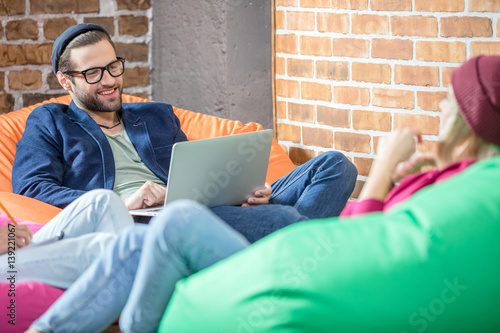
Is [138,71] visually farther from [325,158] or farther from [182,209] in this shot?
[182,209]

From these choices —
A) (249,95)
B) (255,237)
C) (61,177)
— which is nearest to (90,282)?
(255,237)

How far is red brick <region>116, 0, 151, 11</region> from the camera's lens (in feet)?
10.6

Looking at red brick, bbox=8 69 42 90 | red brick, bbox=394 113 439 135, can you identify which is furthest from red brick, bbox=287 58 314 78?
red brick, bbox=8 69 42 90

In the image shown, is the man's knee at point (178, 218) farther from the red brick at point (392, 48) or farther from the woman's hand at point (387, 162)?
the red brick at point (392, 48)

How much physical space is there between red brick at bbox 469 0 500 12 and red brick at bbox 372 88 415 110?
1.22ft

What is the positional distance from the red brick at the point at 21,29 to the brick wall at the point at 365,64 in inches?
47.5

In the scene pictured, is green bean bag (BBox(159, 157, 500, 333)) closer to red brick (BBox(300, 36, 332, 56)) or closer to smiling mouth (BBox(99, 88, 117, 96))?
smiling mouth (BBox(99, 88, 117, 96))

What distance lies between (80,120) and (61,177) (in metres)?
0.24

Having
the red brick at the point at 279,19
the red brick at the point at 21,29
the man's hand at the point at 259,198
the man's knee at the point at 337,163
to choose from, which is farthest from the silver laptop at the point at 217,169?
the red brick at the point at 21,29

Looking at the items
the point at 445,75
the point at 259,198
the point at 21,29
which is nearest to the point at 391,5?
the point at 445,75

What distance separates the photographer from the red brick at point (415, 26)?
228 centimetres

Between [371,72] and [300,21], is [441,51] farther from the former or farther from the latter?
[300,21]

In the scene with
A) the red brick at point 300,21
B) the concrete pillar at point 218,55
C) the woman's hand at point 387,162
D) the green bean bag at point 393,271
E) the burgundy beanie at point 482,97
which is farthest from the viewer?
the concrete pillar at point 218,55

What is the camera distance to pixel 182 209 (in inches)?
51.9
